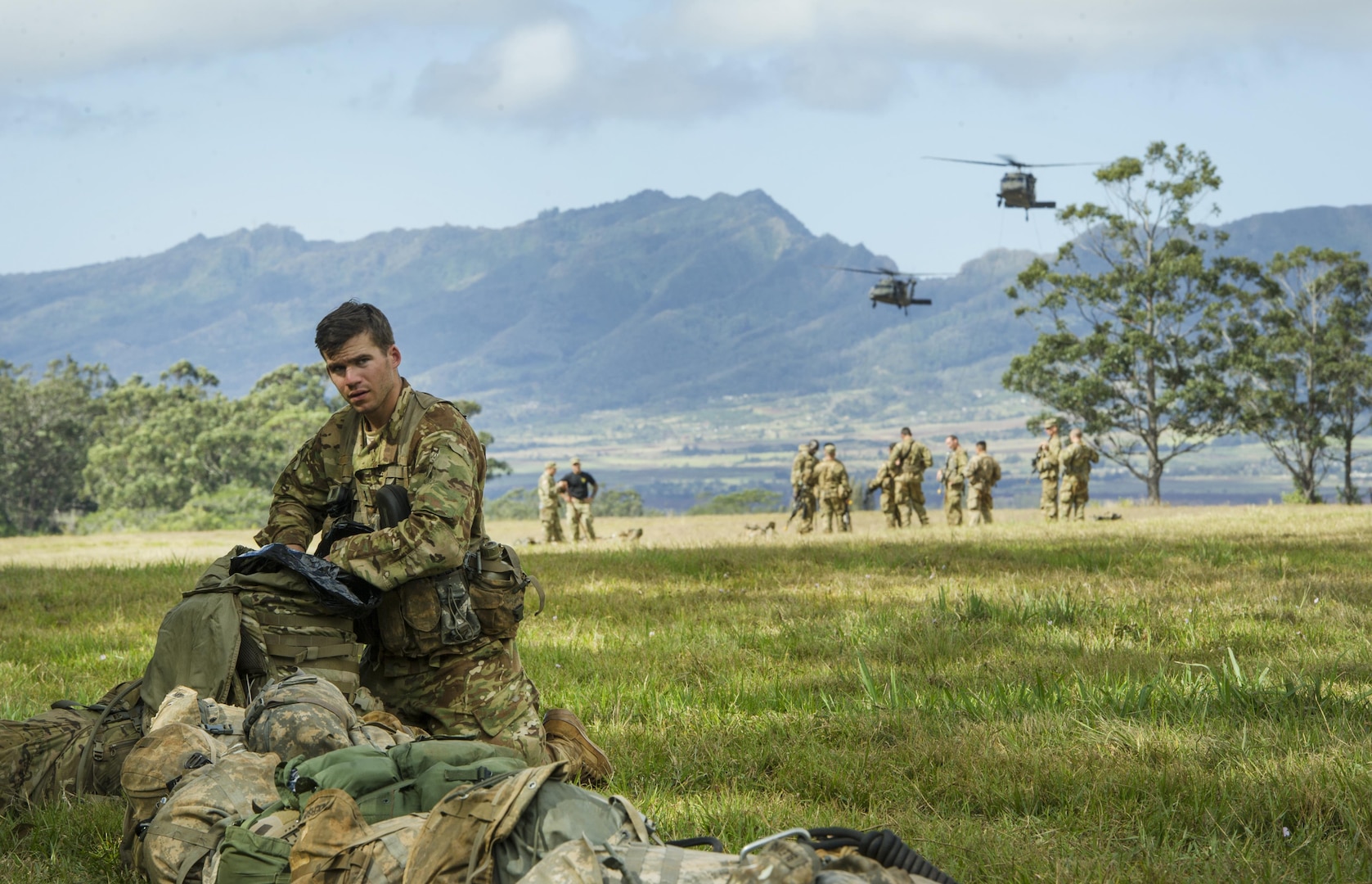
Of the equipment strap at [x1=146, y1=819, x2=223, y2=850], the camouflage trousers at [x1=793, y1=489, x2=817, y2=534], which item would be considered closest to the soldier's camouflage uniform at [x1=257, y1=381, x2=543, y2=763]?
the equipment strap at [x1=146, y1=819, x2=223, y2=850]

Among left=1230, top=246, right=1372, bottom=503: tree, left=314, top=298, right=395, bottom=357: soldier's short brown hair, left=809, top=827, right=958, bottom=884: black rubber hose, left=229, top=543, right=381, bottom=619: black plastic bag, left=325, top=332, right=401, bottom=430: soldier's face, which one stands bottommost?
left=809, top=827, right=958, bottom=884: black rubber hose

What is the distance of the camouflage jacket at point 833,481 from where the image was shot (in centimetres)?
2517

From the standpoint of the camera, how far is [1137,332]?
5066 cm

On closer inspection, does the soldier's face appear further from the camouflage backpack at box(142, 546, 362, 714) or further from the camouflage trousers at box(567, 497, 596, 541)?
the camouflage trousers at box(567, 497, 596, 541)

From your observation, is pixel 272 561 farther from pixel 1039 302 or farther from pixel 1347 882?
pixel 1039 302

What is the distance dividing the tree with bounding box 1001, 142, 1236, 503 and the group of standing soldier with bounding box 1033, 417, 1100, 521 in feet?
79.7

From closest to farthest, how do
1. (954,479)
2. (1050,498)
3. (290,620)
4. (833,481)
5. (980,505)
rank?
1. (290,620)
2. (833,481)
3. (980,505)
4. (1050,498)
5. (954,479)

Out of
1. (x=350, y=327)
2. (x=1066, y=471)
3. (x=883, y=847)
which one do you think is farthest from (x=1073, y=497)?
(x=883, y=847)

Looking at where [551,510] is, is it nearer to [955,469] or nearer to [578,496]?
[578,496]

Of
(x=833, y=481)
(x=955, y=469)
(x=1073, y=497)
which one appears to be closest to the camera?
(x=1073, y=497)

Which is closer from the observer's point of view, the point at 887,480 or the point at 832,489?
the point at 832,489

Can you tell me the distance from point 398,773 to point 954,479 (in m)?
24.6

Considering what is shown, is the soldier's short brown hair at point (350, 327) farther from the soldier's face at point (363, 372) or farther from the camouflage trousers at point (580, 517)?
the camouflage trousers at point (580, 517)

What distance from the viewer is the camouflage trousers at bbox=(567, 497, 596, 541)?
25297 mm
